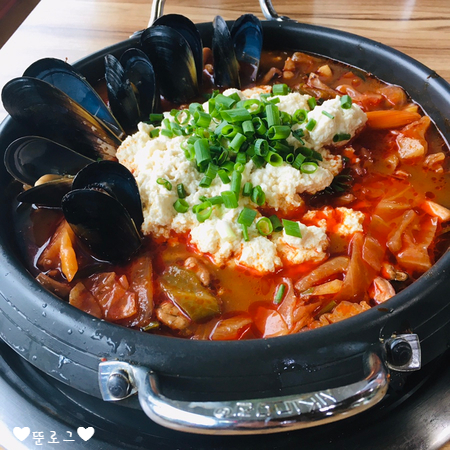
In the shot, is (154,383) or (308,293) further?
(308,293)

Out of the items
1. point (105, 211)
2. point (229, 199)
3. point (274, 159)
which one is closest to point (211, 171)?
point (229, 199)

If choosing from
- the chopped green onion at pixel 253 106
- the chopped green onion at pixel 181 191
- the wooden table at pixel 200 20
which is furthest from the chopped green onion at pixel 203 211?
the wooden table at pixel 200 20

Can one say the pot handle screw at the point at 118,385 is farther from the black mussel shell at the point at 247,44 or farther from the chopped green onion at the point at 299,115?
the black mussel shell at the point at 247,44

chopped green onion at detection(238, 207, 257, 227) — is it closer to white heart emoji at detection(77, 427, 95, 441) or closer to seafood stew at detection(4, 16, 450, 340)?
seafood stew at detection(4, 16, 450, 340)

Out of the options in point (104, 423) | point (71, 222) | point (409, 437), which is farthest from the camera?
point (71, 222)

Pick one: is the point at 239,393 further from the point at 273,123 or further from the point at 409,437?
the point at 273,123

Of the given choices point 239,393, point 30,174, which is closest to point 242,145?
point 30,174

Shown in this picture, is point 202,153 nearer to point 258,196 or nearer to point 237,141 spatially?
point 237,141
